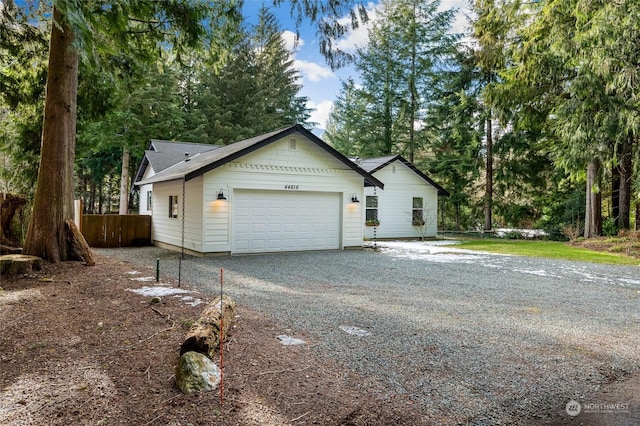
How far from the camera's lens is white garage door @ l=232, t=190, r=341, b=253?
1173 cm

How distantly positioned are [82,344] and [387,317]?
3347mm

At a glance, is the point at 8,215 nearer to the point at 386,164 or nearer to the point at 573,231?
the point at 386,164

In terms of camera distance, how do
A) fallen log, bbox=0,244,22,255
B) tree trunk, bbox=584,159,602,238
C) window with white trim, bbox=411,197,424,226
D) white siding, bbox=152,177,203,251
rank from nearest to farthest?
fallen log, bbox=0,244,22,255 → white siding, bbox=152,177,203,251 → tree trunk, bbox=584,159,602,238 → window with white trim, bbox=411,197,424,226

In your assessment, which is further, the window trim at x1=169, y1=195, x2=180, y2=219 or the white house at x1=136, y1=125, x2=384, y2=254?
the window trim at x1=169, y1=195, x2=180, y2=219

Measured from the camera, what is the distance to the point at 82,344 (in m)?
3.60

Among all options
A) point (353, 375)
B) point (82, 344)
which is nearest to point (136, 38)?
point (82, 344)

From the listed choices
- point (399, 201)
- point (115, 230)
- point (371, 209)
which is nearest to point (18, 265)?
point (115, 230)

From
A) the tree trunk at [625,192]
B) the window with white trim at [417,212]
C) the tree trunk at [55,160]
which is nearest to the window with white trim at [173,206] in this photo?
the tree trunk at [55,160]

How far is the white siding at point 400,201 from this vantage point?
18.5 m
